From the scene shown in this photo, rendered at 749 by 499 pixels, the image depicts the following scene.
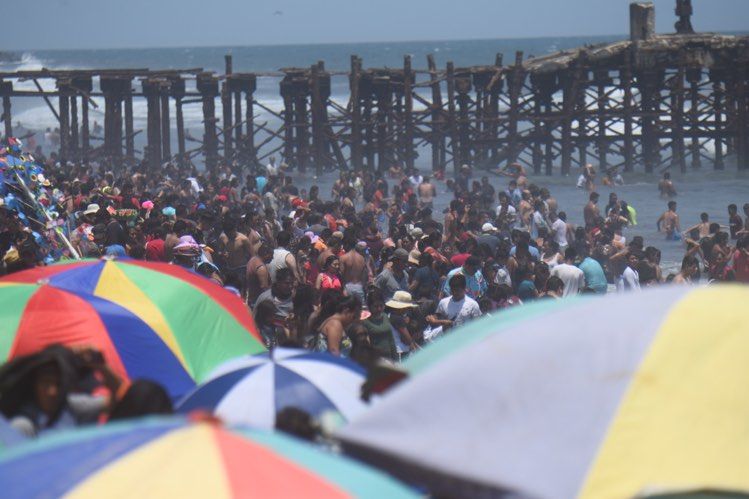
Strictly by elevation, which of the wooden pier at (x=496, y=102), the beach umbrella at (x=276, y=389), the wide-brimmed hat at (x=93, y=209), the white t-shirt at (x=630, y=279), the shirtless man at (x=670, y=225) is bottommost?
the shirtless man at (x=670, y=225)

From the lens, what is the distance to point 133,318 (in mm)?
7043

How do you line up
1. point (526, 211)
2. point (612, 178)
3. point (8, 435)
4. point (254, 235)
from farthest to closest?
point (612, 178), point (526, 211), point (254, 235), point (8, 435)

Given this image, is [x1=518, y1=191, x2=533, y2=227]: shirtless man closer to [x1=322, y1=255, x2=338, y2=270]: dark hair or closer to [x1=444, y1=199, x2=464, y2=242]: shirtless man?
[x1=444, y1=199, x2=464, y2=242]: shirtless man

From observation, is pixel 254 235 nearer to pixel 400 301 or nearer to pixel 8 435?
pixel 400 301

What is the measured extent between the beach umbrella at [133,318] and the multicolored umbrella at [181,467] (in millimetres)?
2283

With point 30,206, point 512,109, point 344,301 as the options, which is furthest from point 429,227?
point 512,109

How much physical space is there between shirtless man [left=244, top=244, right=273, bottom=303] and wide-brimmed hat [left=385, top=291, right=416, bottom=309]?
51.3 inches

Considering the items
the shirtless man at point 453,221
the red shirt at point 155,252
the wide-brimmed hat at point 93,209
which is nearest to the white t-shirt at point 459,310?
the red shirt at point 155,252

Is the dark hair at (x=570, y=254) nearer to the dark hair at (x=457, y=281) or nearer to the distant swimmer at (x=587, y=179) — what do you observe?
the dark hair at (x=457, y=281)

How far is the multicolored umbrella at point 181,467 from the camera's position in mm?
3691

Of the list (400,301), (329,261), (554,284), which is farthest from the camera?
(329,261)

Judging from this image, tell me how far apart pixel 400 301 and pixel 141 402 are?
594 centimetres

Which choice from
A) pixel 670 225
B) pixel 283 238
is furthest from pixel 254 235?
pixel 670 225

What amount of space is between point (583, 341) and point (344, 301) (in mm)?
4491
